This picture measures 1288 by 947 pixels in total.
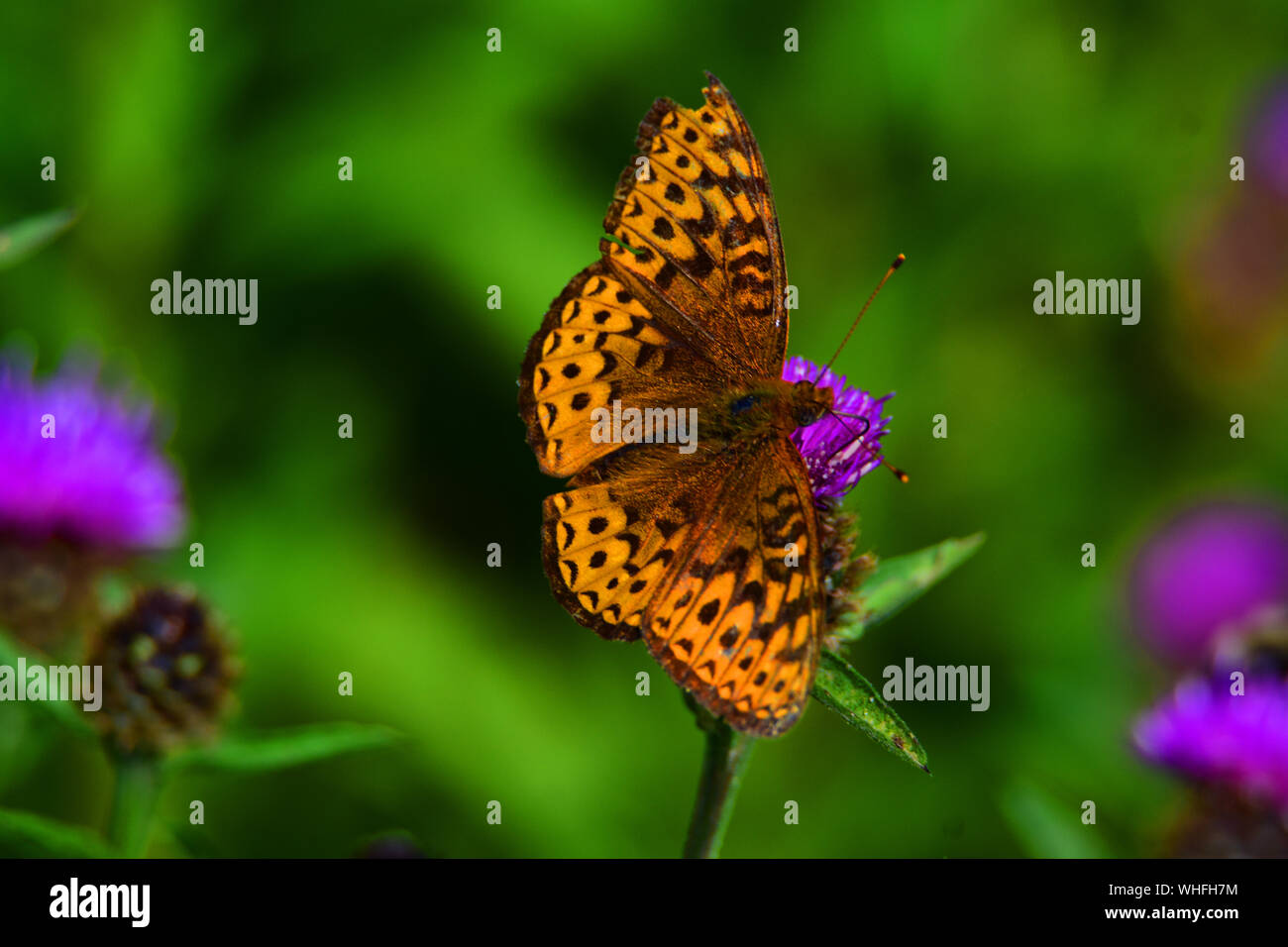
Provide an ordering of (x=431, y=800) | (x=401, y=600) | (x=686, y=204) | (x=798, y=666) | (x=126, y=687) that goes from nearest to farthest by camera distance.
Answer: (x=798, y=666) < (x=686, y=204) < (x=126, y=687) < (x=431, y=800) < (x=401, y=600)

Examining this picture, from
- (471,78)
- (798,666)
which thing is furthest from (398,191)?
(798,666)

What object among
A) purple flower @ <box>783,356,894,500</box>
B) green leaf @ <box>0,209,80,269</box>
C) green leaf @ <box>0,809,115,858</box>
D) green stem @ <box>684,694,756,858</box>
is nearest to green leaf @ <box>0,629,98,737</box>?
green leaf @ <box>0,809,115,858</box>

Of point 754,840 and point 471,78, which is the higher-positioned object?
point 471,78

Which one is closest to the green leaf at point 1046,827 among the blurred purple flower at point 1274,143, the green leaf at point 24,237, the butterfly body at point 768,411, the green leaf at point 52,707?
the butterfly body at point 768,411

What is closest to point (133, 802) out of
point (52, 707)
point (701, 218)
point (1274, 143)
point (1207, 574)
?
point (52, 707)

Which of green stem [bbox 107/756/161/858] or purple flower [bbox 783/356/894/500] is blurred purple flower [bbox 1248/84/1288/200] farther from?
green stem [bbox 107/756/161/858]

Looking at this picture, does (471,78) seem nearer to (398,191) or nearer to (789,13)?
(398,191)
